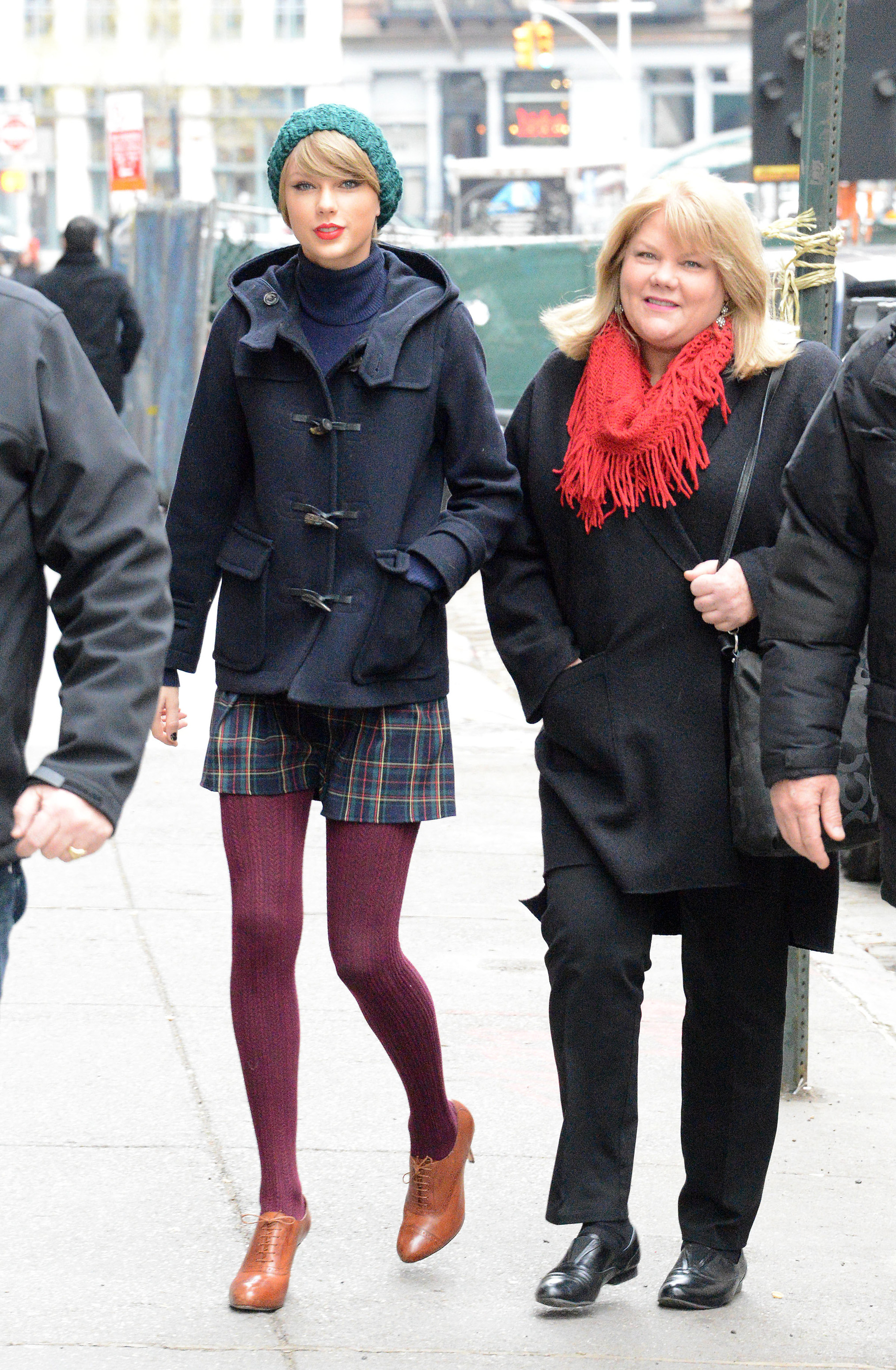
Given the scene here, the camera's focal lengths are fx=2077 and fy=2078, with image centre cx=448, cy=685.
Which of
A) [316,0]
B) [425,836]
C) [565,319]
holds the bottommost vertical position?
[425,836]

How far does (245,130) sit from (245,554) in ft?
187

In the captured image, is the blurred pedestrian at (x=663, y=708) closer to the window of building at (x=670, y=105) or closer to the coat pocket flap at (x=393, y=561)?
the coat pocket flap at (x=393, y=561)

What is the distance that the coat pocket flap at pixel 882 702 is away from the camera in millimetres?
2994

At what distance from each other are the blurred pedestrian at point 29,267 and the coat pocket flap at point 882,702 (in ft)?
34.6

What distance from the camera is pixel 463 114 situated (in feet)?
228

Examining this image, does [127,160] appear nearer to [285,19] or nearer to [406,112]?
[285,19]

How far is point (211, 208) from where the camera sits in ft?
49.3

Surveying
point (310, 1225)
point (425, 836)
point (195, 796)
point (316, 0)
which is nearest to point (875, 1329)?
point (310, 1225)

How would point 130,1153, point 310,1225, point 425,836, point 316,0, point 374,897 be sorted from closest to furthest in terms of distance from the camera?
point 374,897 < point 310,1225 < point 130,1153 < point 425,836 < point 316,0

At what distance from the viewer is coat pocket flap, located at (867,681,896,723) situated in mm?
2994

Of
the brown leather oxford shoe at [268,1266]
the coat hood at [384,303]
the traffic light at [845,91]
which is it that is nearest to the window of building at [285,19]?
the traffic light at [845,91]

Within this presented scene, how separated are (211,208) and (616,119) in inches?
2215

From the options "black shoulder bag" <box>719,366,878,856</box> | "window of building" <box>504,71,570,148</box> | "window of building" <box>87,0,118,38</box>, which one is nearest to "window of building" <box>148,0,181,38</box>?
"window of building" <box>87,0,118,38</box>

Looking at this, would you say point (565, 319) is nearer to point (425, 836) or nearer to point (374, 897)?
point (374, 897)
